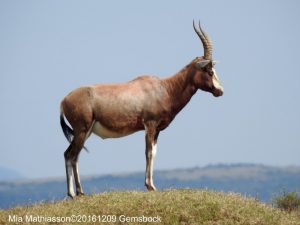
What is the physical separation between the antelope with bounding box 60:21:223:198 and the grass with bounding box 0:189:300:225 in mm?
1268

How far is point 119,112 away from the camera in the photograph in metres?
23.8

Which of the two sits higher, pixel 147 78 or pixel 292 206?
pixel 147 78

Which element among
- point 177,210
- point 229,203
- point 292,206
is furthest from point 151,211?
point 292,206

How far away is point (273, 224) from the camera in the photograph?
2175cm

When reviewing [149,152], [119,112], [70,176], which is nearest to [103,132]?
[119,112]

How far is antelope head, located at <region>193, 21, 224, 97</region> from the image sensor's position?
24.9 metres

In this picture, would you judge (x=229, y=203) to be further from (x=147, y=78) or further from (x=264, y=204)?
(x=147, y=78)

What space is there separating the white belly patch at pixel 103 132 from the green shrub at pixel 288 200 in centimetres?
620

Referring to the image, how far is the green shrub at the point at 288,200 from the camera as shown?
27.2 metres

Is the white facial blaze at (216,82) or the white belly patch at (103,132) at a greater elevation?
the white facial blaze at (216,82)

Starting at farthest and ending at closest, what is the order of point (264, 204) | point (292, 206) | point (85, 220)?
1. point (292, 206)
2. point (264, 204)
3. point (85, 220)

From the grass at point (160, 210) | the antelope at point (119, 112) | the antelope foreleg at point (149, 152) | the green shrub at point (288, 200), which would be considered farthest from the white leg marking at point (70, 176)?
the green shrub at point (288, 200)

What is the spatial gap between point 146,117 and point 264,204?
390cm

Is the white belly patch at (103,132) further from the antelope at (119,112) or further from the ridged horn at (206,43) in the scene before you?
the ridged horn at (206,43)
